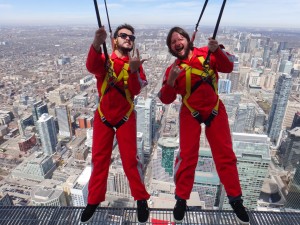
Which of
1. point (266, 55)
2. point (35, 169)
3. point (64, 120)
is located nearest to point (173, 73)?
point (35, 169)

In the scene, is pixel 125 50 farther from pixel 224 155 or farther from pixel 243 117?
pixel 243 117

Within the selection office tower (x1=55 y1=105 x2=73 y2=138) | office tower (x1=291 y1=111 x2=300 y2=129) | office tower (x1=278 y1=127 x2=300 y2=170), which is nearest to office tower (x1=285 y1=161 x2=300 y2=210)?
office tower (x1=278 y1=127 x2=300 y2=170)

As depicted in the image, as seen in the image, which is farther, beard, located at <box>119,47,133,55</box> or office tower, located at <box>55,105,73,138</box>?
office tower, located at <box>55,105,73,138</box>

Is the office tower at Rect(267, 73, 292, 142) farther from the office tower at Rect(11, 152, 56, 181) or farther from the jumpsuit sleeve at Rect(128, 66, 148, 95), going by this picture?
the jumpsuit sleeve at Rect(128, 66, 148, 95)

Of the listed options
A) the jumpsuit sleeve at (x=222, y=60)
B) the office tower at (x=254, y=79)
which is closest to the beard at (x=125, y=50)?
the jumpsuit sleeve at (x=222, y=60)

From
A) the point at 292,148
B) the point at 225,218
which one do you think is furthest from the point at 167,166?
the point at 225,218

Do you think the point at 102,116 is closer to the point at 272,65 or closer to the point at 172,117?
the point at 172,117

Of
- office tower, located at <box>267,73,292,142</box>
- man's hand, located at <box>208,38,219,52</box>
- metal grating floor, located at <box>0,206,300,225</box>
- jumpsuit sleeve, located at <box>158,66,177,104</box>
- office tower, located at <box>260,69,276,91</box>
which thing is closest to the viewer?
man's hand, located at <box>208,38,219,52</box>

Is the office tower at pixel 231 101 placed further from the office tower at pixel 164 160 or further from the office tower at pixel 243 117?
the office tower at pixel 164 160
